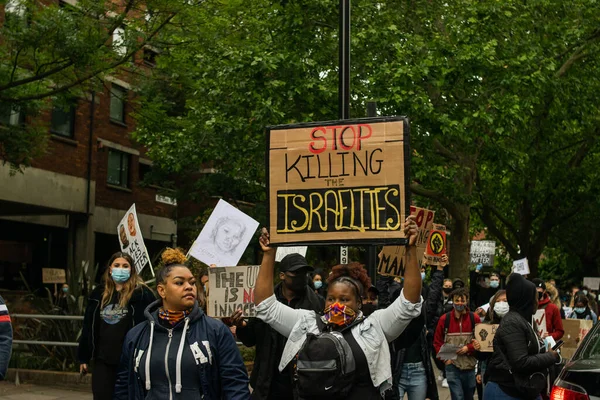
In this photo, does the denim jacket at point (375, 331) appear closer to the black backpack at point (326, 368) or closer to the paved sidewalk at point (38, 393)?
the black backpack at point (326, 368)

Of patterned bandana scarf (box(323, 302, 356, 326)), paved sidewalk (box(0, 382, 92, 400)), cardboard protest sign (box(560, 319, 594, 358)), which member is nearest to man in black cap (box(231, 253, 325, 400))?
patterned bandana scarf (box(323, 302, 356, 326))

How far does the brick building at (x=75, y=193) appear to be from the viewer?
2798cm

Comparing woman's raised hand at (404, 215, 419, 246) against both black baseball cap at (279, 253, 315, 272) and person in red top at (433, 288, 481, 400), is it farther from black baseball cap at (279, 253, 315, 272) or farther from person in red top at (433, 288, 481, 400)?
person in red top at (433, 288, 481, 400)

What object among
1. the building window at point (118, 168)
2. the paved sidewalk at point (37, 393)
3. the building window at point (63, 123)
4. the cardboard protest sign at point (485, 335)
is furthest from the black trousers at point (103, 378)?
the building window at point (118, 168)

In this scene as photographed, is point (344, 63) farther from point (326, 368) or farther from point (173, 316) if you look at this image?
point (326, 368)

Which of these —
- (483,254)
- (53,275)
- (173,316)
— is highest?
(483,254)

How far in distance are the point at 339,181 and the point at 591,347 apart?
201 centimetres

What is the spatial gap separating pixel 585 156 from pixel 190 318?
2909cm

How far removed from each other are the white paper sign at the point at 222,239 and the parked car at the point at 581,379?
154 inches

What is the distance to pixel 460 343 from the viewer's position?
32.6 ft

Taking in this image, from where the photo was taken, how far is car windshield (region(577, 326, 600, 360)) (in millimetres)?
5934

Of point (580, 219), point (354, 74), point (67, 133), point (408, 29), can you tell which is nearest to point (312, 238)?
point (354, 74)

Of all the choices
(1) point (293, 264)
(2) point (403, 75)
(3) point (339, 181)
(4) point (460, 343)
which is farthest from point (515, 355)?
(2) point (403, 75)

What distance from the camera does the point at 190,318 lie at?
15.8 ft
